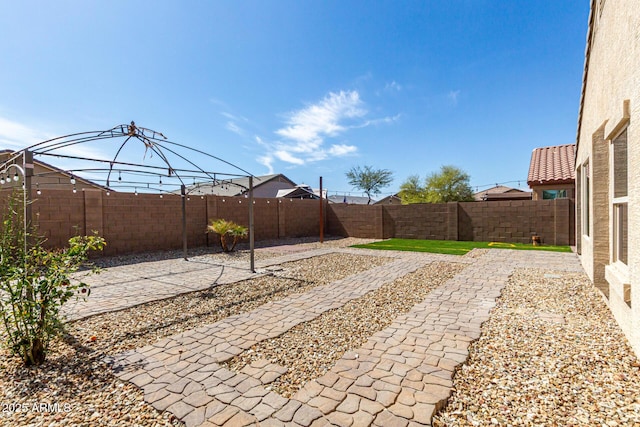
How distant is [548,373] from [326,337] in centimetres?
203

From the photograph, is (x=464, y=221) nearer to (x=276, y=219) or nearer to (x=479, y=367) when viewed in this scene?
(x=276, y=219)

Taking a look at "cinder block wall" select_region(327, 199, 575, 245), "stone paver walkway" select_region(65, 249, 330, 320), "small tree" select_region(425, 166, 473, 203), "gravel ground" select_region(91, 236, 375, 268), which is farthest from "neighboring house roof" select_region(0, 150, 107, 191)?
"small tree" select_region(425, 166, 473, 203)

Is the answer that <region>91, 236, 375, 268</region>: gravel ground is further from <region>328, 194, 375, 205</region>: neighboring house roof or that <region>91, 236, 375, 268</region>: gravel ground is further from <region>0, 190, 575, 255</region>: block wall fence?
<region>328, 194, 375, 205</region>: neighboring house roof

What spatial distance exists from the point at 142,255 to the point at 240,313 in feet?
23.7

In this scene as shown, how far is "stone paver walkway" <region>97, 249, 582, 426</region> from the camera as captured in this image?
198 cm

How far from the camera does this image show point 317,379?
2.42 meters

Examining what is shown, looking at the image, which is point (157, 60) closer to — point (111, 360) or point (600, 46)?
point (111, 360)

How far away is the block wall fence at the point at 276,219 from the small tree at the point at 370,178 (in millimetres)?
23676

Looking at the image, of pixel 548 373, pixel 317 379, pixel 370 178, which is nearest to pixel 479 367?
pixel 548 373

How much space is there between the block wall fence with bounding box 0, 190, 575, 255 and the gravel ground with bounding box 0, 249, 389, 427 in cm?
497

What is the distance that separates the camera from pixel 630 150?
256 centimetres

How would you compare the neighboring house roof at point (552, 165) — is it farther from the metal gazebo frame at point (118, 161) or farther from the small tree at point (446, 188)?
the metal gazebo frame at point (118, 161)

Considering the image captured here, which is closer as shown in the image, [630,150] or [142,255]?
[630,150]

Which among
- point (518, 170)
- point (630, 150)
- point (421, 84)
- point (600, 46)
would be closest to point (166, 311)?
point (630, 150)
